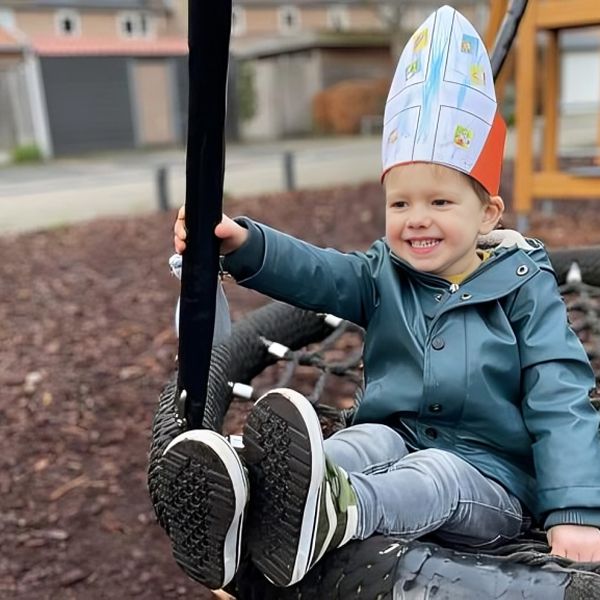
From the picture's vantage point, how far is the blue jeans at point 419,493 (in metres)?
0.91

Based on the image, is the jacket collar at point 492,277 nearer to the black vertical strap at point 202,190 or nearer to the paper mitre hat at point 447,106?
the paper mitre hat at point 447,106

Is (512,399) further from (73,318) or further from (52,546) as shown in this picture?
(73,318)

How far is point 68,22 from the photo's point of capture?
15.8m

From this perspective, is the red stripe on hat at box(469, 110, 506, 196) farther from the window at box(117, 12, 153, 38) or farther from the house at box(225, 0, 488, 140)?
the window at box(117, 12, 153, 38)

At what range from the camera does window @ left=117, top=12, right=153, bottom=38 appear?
16188mm

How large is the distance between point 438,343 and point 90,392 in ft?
5.94

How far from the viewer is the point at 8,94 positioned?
1352 centimetres

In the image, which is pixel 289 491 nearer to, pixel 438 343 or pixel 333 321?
pixel 438 343

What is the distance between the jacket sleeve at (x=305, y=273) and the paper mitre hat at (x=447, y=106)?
0.15 meters

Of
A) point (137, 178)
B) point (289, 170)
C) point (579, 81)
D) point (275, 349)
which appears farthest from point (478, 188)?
point (579, 81)

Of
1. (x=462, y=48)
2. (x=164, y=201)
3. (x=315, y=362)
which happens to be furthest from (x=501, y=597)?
(x=164, y=201)

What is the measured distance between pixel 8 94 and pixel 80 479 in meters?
12.7

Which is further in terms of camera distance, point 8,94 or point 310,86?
point 310,86

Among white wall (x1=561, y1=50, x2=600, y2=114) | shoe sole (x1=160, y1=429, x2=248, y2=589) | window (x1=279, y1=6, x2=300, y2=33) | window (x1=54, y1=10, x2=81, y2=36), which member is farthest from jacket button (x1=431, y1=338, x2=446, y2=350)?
window (x1=279, y1=6, x2=300, y2=33)
